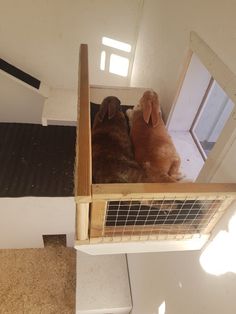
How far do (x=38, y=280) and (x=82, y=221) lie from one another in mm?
1464

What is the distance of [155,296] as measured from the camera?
4.11 ft

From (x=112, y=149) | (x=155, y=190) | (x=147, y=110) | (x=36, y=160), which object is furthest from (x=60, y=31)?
(x=155, y=190)

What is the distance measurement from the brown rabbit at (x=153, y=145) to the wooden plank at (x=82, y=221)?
26 centimetres

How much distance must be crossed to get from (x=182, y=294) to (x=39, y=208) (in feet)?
3.28

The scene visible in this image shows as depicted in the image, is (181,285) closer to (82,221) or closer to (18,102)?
(82,221)

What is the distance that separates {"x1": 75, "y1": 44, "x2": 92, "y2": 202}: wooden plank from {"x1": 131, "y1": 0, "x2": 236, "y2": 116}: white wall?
40 centimetres

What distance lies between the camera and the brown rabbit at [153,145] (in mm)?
851

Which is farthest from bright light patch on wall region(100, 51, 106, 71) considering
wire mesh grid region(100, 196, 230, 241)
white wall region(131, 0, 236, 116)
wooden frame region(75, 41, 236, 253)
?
wire mesh grid region(100, 196, 230, 241)

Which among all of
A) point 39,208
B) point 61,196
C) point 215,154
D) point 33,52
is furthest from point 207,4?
point 33,52

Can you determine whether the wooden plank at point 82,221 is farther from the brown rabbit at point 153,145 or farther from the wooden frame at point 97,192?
the brown rabbit at point 153,145

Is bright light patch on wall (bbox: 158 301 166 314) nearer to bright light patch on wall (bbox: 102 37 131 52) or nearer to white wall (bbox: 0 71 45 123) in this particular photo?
bright light patch on wall (bbox: 102 37 131 52)

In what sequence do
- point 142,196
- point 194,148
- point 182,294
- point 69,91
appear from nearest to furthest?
point 142,196 < point 182,294 < point 194,148 < point 69,91

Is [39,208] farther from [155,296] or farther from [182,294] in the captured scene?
[182,294]

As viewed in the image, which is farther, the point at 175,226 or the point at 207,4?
the point at 207,4
